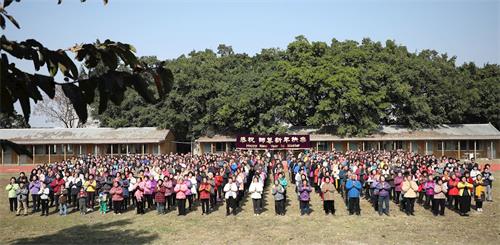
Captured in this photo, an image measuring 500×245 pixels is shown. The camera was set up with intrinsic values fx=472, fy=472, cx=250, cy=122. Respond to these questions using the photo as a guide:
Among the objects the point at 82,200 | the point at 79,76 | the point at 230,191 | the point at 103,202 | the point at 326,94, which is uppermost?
the point at 326,94

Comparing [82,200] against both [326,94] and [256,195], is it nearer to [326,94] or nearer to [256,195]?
[256,195]

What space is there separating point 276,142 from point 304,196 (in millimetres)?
23412

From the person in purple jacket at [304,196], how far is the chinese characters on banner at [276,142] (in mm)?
22982

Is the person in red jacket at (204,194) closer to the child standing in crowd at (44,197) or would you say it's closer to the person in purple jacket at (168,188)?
the person in purple jacket at (168,188)

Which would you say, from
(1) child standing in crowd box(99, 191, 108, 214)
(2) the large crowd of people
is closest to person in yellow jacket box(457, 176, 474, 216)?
(2) the large crowd of people

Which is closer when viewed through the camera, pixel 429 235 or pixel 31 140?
pixel 429 235

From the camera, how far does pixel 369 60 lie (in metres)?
49.4

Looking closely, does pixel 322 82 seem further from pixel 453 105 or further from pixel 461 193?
pixel 461 193

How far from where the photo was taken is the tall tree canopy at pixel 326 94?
151 feet

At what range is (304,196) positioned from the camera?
1686 cm

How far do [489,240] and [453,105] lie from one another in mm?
39026

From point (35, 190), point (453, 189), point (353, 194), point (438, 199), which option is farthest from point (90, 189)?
point (453, 189)

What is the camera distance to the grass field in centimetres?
1327

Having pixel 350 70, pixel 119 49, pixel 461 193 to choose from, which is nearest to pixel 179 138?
pixel 350 70
